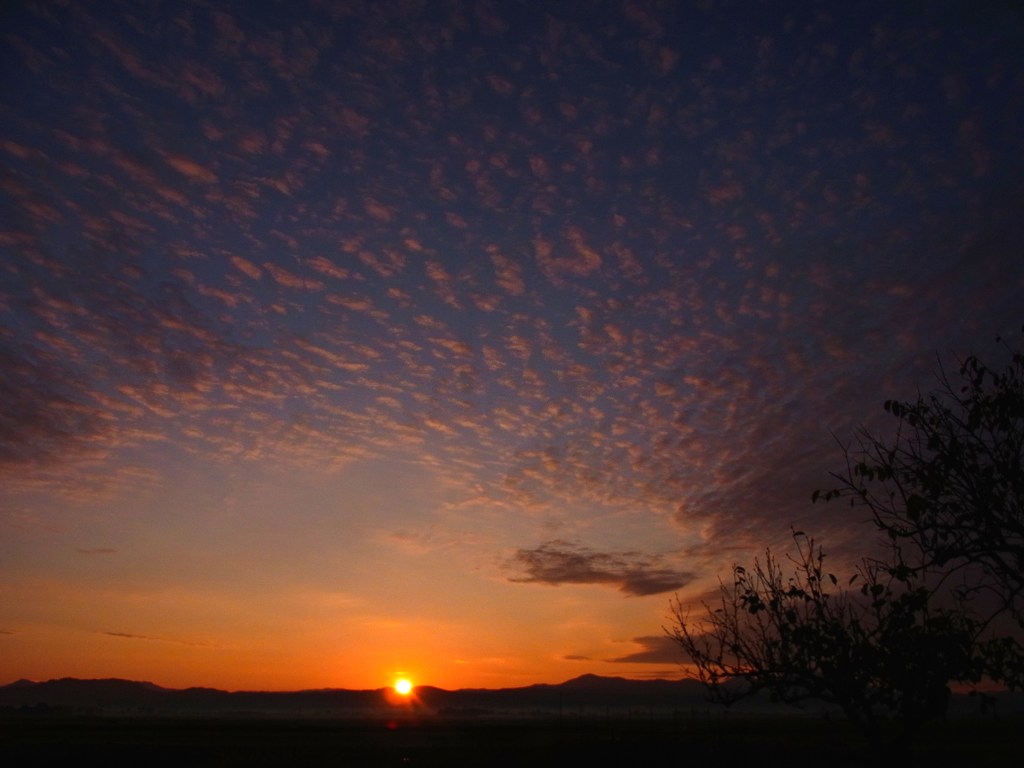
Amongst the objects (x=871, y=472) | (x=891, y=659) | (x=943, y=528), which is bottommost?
(x=891, y=659)

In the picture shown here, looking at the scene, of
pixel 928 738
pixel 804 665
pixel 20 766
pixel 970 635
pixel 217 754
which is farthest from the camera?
pixel 928 738

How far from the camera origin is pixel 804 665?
42.3 ft

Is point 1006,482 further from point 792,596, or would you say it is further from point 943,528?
point 792,596

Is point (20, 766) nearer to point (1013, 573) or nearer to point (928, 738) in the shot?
point (1013, 573)

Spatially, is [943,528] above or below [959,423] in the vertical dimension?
below

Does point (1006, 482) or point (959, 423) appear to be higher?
point (959, 423)

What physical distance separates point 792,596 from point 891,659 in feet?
7.22

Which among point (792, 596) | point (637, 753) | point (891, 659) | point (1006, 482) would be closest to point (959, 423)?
point (1006, 482)

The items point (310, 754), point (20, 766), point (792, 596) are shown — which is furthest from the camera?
point (310, 754)

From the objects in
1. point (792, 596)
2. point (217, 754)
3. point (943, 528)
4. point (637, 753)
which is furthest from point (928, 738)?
point (943, 528)

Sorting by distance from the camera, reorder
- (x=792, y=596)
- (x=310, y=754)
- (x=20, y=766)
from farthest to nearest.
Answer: (x=310, y=754) < (x=20, y=766) < (x=792, y=596)

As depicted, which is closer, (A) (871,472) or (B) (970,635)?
(A) (871,472)

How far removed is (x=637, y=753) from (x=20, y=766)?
41.1 meters

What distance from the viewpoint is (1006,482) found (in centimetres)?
838
